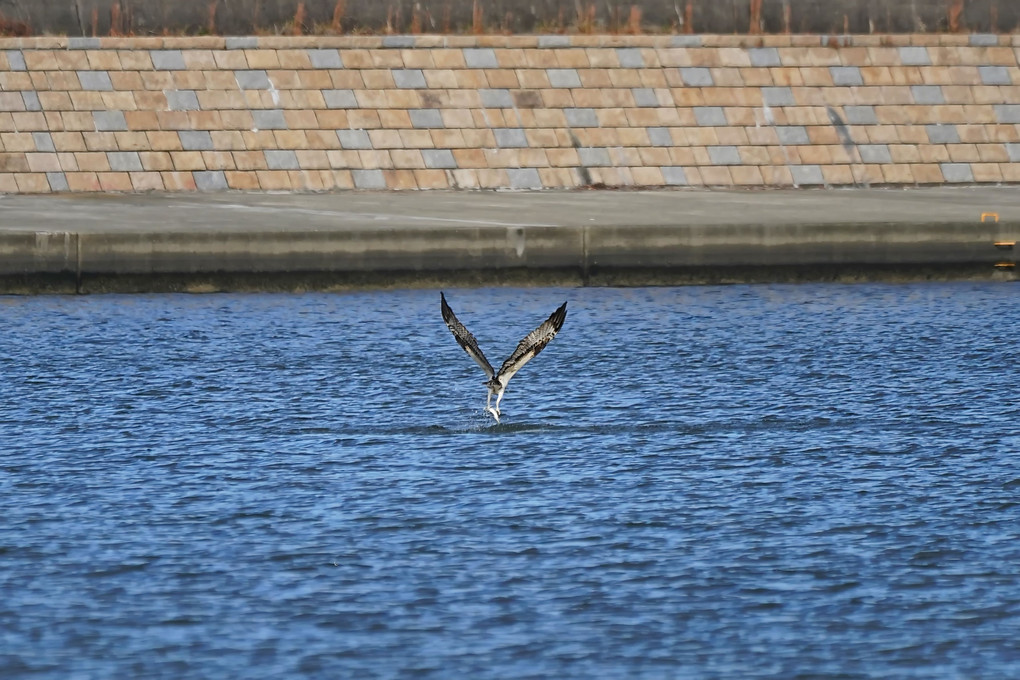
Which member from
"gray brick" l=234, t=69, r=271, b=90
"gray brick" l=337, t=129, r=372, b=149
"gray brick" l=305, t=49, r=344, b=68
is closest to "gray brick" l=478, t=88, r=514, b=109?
"gray brick" l=337, t=129, r=372, b=149

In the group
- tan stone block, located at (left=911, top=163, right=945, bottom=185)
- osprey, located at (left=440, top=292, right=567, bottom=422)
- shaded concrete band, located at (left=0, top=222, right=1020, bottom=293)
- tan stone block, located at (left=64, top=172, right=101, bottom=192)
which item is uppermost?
tan stone block, located at (left=64, top=172, right=101, bottom=192)

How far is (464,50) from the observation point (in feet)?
130

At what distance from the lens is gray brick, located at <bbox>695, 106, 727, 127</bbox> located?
39.5 m

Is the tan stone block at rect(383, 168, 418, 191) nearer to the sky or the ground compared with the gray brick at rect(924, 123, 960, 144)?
nearer to the ground

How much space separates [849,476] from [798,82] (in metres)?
24.6

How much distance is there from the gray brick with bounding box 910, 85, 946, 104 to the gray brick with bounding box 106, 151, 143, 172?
603 inches

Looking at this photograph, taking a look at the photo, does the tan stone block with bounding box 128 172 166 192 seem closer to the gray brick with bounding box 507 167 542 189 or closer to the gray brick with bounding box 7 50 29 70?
the gray brick with bounding box 7 50 29 70

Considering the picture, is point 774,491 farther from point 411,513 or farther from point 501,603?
point 501,603

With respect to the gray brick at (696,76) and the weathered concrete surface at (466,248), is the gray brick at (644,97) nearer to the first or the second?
the gray brick at (696,76)

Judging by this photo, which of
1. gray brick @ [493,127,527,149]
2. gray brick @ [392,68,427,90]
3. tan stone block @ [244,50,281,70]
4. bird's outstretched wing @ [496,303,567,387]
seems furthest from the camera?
gray brick @ [392,68,427,90]

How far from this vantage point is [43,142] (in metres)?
36.5

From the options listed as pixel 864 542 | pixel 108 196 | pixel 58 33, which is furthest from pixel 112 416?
pixel 58 33

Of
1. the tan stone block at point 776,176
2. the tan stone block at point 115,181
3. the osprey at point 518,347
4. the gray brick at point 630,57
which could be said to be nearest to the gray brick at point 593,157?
the gray brick at point 630,57

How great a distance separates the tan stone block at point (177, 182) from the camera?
36.7 m
